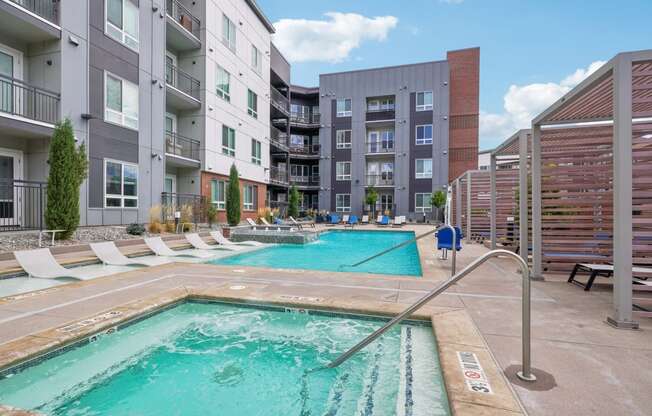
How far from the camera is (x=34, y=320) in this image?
3795 mm

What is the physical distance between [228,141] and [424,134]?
18.3 metres

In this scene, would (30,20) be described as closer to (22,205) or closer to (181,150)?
(22,205)

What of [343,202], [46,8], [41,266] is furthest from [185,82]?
[343,202]

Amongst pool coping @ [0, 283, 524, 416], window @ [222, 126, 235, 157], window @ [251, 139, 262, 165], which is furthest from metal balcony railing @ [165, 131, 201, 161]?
pool coping @ [0, 283, 524, 416]

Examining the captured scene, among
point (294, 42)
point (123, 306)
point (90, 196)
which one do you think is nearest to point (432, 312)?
point (123, 306)

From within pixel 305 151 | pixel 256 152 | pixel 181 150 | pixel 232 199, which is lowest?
pixel 232 199

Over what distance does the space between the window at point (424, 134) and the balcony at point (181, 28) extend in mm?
20031

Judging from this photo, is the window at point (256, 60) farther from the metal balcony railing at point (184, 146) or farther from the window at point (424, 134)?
the window at point (424, 134)

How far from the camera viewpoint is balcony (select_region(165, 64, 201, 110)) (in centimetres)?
1602

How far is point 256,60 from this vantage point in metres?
23.2

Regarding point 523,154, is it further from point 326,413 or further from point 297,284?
point 326,413

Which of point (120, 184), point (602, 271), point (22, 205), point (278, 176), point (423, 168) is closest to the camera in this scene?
point (602, 271)

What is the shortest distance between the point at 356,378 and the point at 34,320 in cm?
365

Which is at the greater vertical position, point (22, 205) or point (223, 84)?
point (223, 84)
